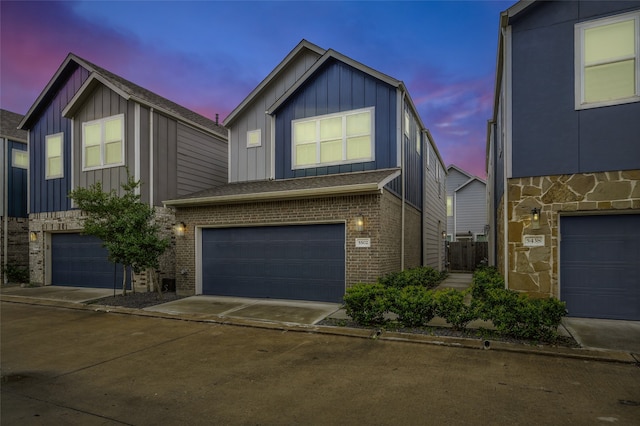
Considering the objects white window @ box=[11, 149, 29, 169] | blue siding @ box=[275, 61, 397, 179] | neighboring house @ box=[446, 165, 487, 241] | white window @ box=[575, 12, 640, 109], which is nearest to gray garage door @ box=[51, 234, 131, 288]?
white window @ box=[11, 149, 29, 169]

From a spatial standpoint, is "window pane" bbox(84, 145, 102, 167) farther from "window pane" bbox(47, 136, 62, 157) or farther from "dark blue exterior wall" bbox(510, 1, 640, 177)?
"dark blue exterior wall" bbox(510, 1, 640, 177)

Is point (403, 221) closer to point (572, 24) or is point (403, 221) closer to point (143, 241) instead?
point (572, 24)

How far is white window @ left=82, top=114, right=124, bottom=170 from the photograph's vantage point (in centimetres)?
1325

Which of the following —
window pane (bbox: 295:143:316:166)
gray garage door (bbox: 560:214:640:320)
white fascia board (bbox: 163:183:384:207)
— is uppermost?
window pane (bbox: 295:143:316:166)

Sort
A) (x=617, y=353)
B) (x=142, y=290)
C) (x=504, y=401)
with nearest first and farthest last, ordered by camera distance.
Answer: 1. (x=504, y=401)
2. (x=617, y=353)
3. (x=142, y=290)

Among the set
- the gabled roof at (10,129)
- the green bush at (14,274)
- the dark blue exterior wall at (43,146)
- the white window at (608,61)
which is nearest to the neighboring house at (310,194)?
the white window at (608,61)

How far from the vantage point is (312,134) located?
11828 mm

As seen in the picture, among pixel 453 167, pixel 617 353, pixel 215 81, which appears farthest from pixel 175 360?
pixel 453 167

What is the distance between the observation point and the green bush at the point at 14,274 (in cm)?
1646

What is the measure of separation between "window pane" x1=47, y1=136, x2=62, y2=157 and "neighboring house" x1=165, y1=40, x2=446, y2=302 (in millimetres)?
6979

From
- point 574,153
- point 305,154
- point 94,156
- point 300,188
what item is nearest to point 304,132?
point 305,154

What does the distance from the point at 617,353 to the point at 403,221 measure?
676 cm

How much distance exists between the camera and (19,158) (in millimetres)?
17375

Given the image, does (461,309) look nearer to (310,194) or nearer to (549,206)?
(549,206)
